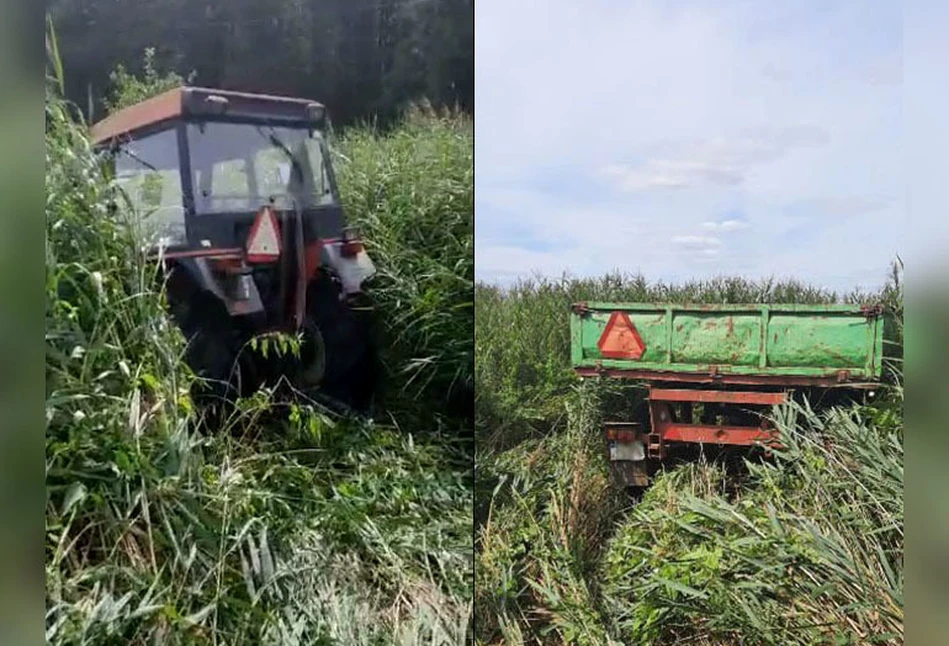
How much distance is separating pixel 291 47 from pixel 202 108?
0.37 m

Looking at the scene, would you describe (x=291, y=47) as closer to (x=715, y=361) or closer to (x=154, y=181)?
(x=154, y=181)

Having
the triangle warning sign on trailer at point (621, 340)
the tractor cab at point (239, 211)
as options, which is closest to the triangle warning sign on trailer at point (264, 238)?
the tractor cab at point (239, 211)

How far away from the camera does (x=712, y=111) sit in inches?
98.3

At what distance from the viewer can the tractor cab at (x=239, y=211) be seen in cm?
267

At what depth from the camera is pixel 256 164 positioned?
2.68 m

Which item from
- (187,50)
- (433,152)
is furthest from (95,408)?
(433,152)

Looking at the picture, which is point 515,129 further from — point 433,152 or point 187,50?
point 187,50

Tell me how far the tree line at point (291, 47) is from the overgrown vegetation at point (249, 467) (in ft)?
0.33

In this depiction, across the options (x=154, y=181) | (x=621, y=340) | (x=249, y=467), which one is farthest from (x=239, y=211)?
(x=621, y=340)

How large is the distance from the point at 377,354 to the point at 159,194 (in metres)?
0.92

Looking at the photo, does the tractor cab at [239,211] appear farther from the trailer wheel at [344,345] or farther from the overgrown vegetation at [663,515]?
the overgrown vegetation at [663,515]

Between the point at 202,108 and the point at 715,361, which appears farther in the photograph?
the point at 202,108

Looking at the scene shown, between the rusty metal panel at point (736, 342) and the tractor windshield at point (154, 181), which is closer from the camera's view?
the rusty metal panel at point (736, 342)

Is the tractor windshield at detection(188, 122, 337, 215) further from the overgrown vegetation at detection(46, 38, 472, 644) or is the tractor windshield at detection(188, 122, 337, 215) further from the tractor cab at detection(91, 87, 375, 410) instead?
the overgrown vegetation at detection(46, 38, 472, 644)
